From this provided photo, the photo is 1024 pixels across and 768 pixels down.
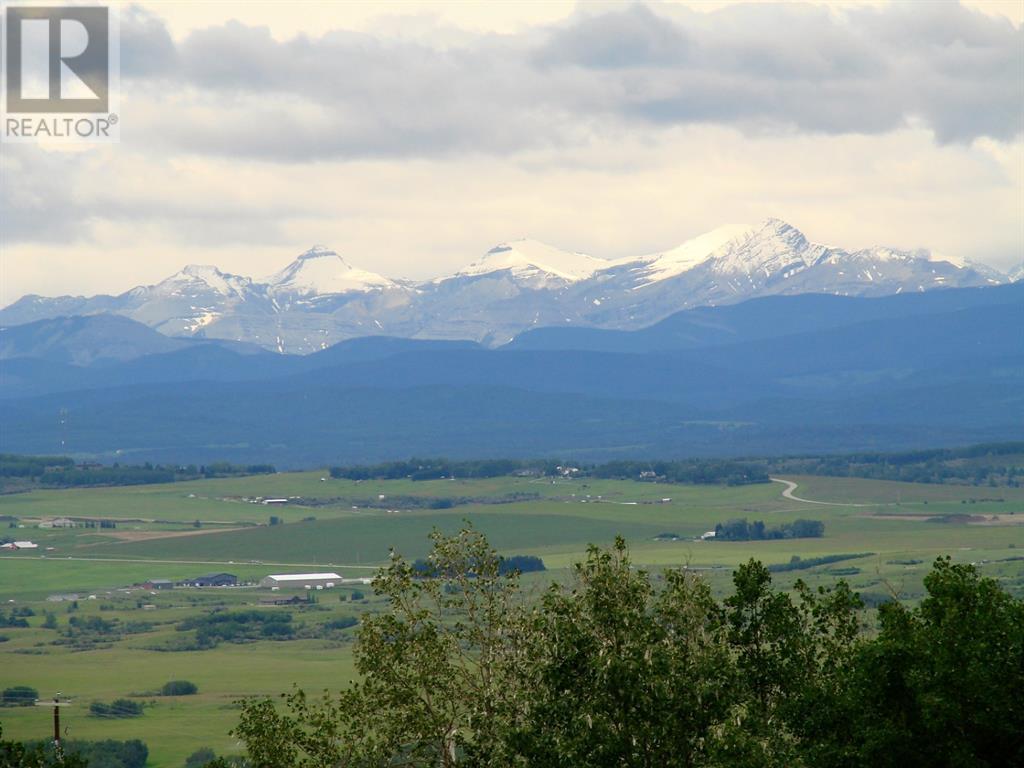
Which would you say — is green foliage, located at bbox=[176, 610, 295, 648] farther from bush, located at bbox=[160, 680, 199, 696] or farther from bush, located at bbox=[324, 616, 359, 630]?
bush, located at bbox=[160, 680, 199, 696]

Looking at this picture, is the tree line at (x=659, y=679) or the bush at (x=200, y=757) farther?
the bush at (x=200, y=757)

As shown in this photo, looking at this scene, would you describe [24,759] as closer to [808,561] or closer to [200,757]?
[200,757]

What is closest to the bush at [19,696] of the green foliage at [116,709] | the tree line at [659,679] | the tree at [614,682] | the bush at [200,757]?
the green foliage at [116,709]

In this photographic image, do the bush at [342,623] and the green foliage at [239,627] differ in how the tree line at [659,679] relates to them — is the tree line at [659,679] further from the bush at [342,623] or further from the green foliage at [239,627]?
the green foliage at [239,627]

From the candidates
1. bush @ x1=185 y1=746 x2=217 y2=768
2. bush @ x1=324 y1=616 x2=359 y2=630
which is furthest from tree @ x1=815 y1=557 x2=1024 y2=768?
bush @ x1=324 y1=616 x2=359 y2=630

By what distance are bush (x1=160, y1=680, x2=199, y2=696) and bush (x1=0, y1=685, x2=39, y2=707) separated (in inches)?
357

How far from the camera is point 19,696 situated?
124 m

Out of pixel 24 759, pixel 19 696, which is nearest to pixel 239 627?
pixel 19 696

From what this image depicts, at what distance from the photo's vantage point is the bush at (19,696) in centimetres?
12067

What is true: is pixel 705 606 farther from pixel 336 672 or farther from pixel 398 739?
pixel 336 672

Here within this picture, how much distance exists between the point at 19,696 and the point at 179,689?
1215 centimetres

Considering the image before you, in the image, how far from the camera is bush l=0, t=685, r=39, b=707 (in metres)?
121

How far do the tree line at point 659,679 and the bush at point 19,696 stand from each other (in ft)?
260

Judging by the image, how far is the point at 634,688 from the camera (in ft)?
127
